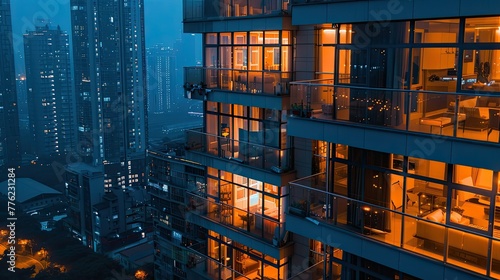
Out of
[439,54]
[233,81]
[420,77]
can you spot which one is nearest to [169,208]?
[233,81]

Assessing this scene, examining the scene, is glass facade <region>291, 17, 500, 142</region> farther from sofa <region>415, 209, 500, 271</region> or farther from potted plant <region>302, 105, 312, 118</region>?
sofa <region>415, 209, 500, 271</region>

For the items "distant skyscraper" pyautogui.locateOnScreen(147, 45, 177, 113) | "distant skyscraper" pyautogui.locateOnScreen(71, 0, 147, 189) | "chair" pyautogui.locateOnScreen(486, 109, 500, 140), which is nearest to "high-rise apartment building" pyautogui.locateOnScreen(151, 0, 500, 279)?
"chair" pyautogui.locateOnScreen(486, 109, 500, 140)

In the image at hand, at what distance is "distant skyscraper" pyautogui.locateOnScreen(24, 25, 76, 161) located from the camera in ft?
254

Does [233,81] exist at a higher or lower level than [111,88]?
higher

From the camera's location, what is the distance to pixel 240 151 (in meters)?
10.4

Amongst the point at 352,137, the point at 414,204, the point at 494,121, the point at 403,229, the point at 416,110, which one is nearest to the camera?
the point at 494,121

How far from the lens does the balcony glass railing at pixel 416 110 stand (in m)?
5.92

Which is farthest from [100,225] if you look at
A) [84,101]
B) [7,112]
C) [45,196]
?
[84,101]

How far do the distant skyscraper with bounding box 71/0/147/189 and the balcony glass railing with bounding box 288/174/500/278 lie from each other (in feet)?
272

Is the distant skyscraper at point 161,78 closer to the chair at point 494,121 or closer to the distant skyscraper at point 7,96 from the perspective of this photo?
the distant skyscraper at point 7,96

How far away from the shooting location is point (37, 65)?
3145 inches

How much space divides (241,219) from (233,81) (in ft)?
9.83

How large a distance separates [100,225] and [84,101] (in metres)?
31.8

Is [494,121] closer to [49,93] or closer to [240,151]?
[240,151]
